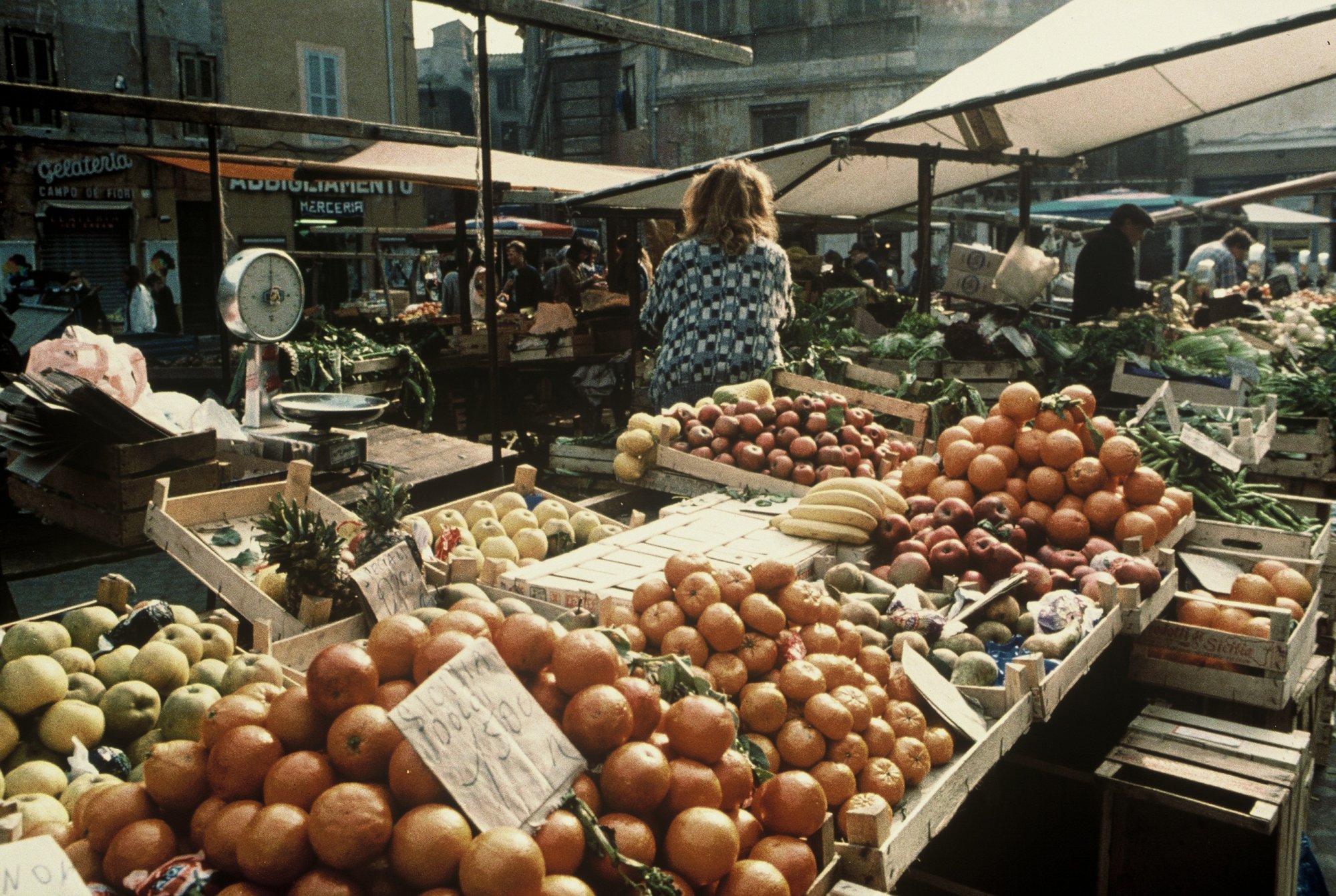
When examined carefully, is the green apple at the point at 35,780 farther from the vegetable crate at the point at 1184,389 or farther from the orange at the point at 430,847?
the vegetable crate at the point at 1184,389

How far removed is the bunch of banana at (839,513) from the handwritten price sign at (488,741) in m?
2.12

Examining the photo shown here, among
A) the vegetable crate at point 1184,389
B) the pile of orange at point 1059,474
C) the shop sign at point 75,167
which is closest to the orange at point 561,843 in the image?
the pile of orange at point 1059,474

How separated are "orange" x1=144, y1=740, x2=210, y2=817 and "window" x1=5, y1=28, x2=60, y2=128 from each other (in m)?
21.9

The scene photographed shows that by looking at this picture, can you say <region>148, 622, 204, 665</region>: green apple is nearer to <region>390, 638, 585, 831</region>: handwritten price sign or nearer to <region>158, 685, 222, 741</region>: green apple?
<region>158, 685, 222, 741</region>: green apple

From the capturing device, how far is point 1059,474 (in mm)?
4074

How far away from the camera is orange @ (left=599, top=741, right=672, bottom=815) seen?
1813 millimetres

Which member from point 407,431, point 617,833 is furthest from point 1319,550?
point 407,431

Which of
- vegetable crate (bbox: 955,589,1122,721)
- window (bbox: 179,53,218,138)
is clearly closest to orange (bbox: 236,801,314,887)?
vegetable crate (bbox: 955,589,1122,721)

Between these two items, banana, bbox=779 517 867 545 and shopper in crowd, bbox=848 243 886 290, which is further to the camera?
shopper in crowd, bbox=848 243 886 290

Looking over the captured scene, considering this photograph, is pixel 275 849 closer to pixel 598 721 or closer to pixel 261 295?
pixel 598 721

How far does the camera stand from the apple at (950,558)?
3721 millimetres

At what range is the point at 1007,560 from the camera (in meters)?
3.70

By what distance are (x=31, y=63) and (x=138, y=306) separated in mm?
5675

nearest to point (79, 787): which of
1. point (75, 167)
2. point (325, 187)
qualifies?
point (75, 167)
